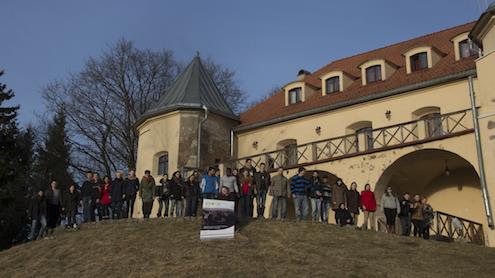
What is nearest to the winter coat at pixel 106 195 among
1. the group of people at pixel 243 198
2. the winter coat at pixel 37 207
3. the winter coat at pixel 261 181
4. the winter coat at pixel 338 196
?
the group of people at pixel 243 198

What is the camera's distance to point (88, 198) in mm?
17453

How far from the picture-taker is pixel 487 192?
18172mm

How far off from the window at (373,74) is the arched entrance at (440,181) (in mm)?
4422

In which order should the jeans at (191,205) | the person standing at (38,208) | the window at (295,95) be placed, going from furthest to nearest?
the window at (295,95)
the jeans at (191,205)
the person standing at (38,208)

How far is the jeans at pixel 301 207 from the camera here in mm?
16562

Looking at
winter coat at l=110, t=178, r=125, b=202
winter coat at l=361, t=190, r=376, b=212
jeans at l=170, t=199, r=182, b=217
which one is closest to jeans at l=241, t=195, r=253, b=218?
jeans at l=170, t=199, r=182, b=217

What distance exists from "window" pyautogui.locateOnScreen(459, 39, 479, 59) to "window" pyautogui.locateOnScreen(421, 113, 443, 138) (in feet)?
8.49

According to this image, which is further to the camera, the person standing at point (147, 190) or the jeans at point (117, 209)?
the jeans at point (117, 209)

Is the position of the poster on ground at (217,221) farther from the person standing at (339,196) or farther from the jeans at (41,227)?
the jeans at (41,227)

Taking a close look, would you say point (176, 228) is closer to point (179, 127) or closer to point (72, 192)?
point (72, 192)

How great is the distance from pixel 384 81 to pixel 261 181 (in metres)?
9.10

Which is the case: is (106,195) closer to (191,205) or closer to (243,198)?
(191,205)

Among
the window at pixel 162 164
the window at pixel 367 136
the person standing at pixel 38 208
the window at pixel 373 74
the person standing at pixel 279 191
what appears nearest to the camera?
the person standing at pixel 38 208

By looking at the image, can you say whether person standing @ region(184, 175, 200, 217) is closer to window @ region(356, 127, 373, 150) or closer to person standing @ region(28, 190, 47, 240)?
person standing @ region(28, 190, 47, 240)
